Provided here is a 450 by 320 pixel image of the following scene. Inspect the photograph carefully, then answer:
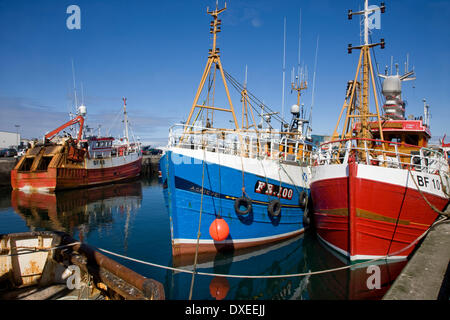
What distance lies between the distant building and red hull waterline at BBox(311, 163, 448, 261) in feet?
262

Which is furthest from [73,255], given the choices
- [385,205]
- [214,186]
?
[385,205]

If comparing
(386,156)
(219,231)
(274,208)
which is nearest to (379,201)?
(386,156)

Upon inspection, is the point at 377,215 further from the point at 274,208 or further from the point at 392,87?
the point at 392,87

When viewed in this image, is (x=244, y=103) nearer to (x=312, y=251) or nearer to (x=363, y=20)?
(x=363, y=20)

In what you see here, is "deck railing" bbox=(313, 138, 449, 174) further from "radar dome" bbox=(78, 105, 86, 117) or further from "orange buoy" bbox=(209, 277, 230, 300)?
"radar dome" bbox=(78, 105, 86, 117)

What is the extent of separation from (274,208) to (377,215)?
3.77 metres

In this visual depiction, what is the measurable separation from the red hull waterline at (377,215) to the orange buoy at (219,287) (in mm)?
4829

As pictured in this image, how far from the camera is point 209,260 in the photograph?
9.91 metres

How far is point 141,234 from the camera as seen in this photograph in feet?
43.5
